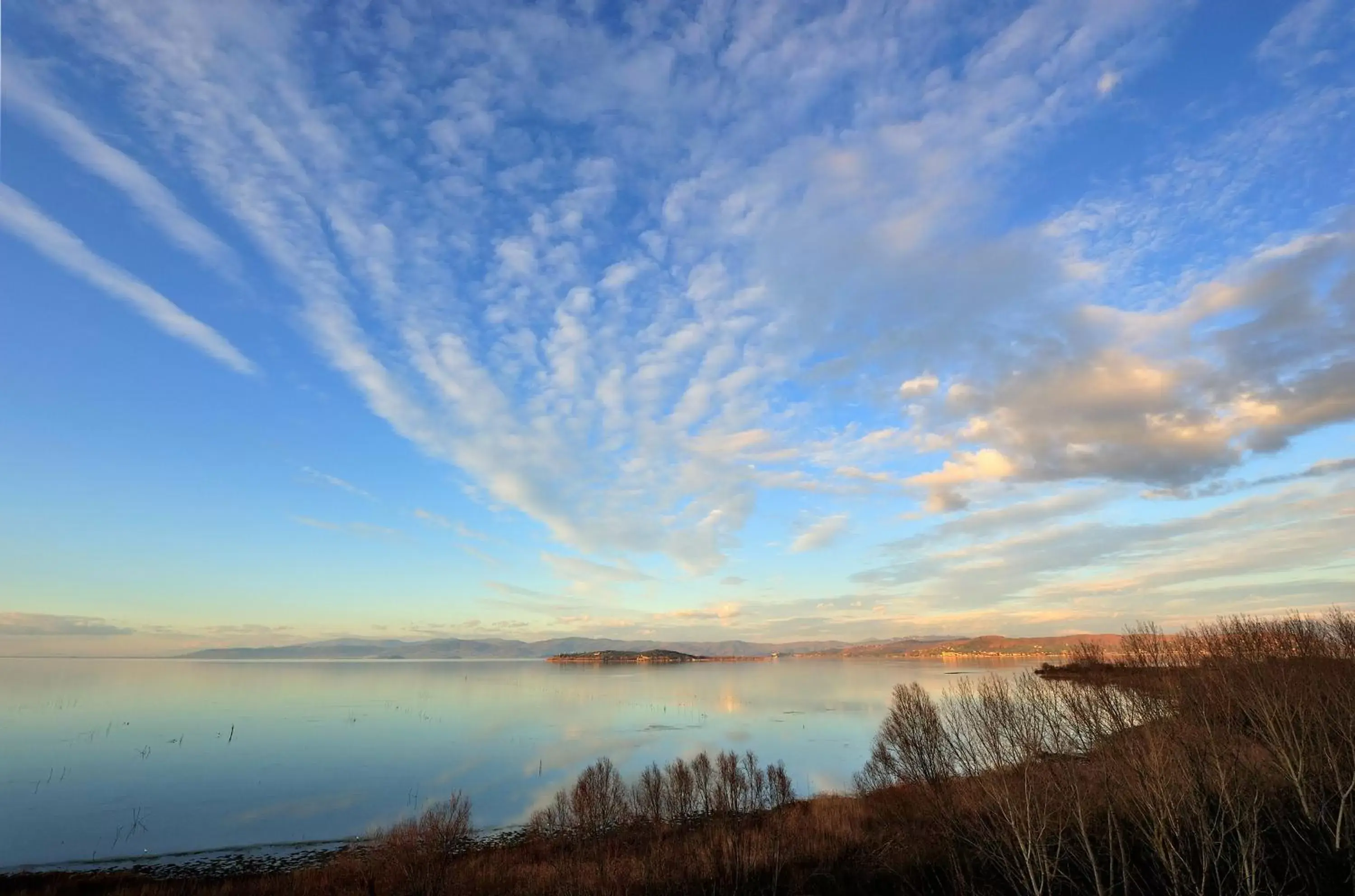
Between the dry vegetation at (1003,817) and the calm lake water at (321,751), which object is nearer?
the dry vegetation at (1003,817)

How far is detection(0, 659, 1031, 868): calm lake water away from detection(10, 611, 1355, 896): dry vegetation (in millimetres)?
7599

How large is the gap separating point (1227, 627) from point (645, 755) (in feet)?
177

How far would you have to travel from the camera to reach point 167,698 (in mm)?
109125

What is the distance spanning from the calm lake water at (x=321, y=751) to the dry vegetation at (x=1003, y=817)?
7.60 m

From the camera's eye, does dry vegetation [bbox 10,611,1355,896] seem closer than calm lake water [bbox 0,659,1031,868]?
Yes

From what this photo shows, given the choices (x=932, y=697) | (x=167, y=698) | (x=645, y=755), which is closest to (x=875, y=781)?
(x=645, y=755)

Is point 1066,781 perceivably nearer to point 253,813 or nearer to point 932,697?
point 253,813

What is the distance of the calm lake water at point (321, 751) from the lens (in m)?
38.3

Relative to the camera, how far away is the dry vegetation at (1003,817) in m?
19.8

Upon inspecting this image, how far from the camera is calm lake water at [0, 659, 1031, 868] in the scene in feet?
126

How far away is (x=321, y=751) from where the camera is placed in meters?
61.3

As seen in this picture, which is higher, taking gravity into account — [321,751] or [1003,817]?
[1003,817]

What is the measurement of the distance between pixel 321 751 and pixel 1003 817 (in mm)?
62433

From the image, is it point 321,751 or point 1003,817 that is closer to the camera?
point 1003,817
